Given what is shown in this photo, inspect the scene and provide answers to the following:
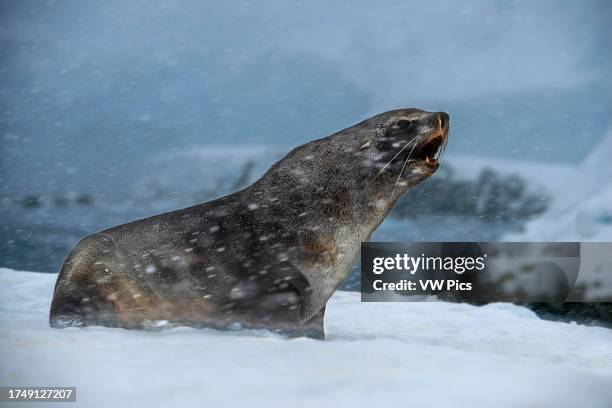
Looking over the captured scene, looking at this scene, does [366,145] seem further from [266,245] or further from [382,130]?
[266,245]

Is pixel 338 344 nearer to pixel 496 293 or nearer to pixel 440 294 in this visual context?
pixel 440 294

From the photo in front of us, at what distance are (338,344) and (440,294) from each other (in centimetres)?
111

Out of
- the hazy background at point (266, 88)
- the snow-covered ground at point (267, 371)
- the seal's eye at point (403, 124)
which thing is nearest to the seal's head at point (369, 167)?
the seal's eye at point (403, 124)

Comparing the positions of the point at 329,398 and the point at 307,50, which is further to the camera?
the point at 307,50

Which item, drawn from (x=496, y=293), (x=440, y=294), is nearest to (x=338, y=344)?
(x=440, y=294)

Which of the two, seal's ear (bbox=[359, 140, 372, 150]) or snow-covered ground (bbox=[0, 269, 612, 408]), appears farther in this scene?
seal's ear (bbox=[359, 140, 372, 150])

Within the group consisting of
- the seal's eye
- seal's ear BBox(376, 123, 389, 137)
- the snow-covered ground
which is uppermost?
the seal's eye

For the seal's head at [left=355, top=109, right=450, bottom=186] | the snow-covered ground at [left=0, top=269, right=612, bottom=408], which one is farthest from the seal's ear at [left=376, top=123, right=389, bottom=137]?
the snow-covered ground at [left=0, top=269, right=612, bottom=408]

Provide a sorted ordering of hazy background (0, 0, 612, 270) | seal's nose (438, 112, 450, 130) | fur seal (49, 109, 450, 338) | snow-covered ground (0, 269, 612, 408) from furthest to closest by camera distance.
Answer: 1. hazy background (0, 0, 612, 270)
2. seal's nose (438, 112, 450, 130)
3. fur seal (49, 109, 450, 338)
4. snow-covered ground (0, 269, 612, 408)

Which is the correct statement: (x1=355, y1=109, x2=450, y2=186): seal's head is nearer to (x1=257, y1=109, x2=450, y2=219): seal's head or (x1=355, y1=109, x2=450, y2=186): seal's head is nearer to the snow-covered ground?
(x1=257, y1=109, x2=450, y2=219): seal's head

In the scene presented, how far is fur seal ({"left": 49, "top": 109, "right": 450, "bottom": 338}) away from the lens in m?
2.96

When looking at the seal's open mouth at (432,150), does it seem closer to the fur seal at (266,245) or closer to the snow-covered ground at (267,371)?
the fur seal at (266,245)

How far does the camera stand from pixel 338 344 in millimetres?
2557

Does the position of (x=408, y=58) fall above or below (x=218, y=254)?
above
